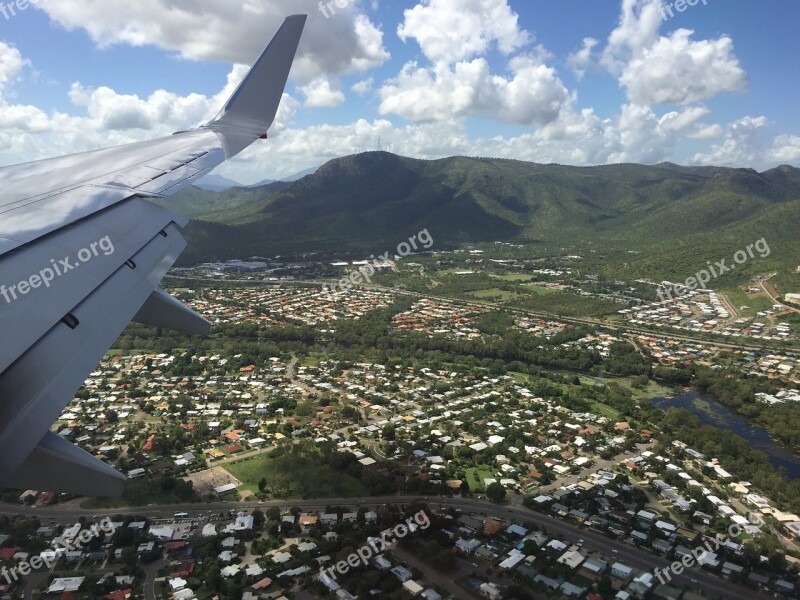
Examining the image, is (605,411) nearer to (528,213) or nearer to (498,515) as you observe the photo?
(498,515)

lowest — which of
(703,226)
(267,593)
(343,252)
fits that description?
(267,593)

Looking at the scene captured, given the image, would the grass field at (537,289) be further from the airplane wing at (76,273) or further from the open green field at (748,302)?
the airplane wing at (76,273)

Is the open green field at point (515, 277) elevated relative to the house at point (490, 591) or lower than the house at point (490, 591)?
elevated

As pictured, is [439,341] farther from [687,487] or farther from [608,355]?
[687,487]

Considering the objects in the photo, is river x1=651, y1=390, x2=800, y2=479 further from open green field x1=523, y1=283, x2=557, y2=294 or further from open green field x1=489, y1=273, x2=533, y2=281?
open green field x1=489, y1=273, x2=533, y2=281

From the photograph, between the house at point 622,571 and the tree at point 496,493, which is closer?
the house at point 622,571

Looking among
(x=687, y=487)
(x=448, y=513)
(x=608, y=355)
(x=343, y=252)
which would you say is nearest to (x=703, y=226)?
(x=343, y=252)

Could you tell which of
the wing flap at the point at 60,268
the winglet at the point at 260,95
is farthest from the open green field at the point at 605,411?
the wing flap at the point at 60,268
